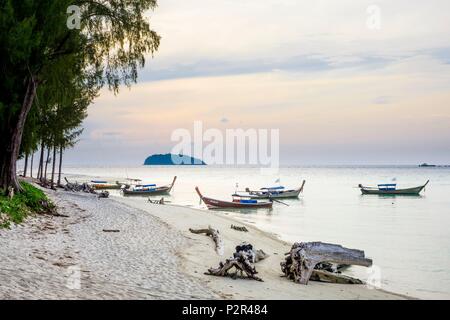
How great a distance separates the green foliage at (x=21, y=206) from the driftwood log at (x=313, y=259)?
9395mm

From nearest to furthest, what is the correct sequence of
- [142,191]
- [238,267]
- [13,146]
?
[238,267] → [13,146] → [142,191]

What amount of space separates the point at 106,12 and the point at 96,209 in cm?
1036

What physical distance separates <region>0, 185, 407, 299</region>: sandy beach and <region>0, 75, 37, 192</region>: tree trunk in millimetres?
3356

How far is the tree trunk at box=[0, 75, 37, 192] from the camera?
20.3 meters

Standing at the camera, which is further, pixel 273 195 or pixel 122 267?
pixel 273 195

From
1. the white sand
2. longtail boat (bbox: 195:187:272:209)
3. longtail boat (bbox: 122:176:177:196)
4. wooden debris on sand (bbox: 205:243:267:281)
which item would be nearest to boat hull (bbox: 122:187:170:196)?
longtail boat (bbox: 122:176:177:196)

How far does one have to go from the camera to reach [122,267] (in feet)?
38.3

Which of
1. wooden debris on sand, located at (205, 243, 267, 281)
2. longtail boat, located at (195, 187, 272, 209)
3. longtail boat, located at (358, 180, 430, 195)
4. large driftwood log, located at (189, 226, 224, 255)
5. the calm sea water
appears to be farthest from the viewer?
longtail boat, located at (358, 180, 430, 195)

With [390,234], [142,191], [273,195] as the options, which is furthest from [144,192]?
[390,234]

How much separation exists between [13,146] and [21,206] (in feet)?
13.1

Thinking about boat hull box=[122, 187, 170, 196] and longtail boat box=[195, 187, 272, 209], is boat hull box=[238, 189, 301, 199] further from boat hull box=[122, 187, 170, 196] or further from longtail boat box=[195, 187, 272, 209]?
boat hull box=[122, 187, 170, 196]

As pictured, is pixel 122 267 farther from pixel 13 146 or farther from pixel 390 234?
pixel 390 234

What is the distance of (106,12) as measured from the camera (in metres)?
22.7
